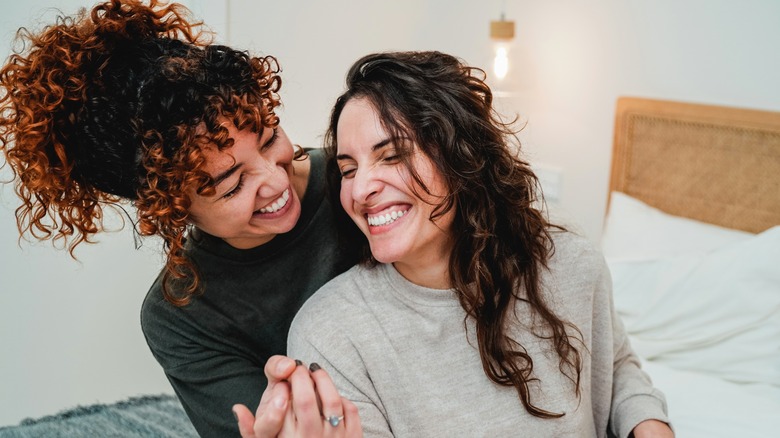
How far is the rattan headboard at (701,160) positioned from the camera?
6.95 ft

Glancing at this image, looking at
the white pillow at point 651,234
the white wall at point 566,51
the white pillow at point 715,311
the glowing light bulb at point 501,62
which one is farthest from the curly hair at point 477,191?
the glowing light bulb at point 501,62

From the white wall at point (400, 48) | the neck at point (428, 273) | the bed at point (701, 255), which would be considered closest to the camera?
the neck at point (428, 273)

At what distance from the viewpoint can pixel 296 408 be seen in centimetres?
83

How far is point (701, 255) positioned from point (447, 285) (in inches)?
42.3

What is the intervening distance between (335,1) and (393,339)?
5.10 feet

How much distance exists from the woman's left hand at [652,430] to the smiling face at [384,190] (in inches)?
20.3

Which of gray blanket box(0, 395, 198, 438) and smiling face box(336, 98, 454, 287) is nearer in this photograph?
smiling face box(336, 98, 454, 287)

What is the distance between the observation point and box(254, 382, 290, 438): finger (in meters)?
0.84

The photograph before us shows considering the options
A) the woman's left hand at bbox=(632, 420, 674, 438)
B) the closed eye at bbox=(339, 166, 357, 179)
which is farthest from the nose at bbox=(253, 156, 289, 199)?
the woman's left hand at bbox=(632, 420, 674, 438)

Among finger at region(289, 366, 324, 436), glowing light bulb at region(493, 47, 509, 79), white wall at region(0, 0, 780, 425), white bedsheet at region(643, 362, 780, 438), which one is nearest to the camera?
finger at region(289, 366, 324, 436)

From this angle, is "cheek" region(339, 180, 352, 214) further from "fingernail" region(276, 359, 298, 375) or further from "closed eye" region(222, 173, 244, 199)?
"fingernail" region(276, 359, 298, 375)

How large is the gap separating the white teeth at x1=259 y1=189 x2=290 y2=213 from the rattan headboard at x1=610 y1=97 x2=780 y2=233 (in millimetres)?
1477

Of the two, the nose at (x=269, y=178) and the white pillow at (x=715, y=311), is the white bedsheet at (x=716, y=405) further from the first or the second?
the nose at (x=269, y=178)

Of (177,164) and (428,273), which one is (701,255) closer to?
(428,273)
